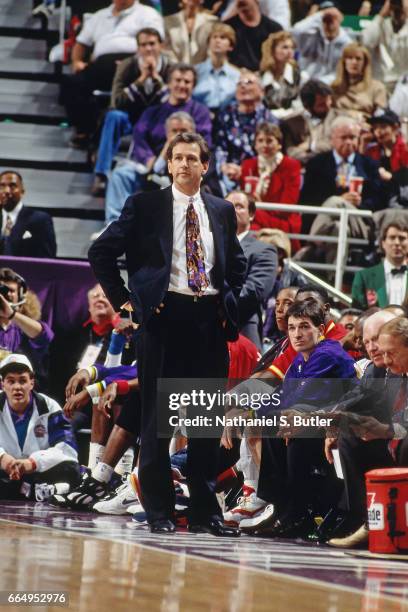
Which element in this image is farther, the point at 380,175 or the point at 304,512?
the point at 380,175

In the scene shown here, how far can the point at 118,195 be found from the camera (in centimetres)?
954

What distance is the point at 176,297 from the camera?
525cm

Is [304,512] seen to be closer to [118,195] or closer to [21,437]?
[21,437]

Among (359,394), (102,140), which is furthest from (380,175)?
(359,394)

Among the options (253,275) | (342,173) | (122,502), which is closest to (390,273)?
(253,275)

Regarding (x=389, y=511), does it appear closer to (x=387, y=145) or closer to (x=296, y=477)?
(x=296, y=477)

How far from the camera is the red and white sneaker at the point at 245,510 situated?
582 cm

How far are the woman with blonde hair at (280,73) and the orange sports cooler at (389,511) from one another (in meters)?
6.37

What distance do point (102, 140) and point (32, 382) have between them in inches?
131

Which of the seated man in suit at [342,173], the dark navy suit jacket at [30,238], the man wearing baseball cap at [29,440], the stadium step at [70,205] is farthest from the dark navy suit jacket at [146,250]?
the stadium step at [70,205]

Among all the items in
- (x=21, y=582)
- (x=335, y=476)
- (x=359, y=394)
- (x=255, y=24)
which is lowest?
(x=21, y=582)

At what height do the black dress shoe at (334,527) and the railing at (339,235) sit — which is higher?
the railing at (339,235)

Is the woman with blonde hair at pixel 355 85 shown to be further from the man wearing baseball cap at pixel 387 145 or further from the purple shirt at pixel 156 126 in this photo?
the purple shirt at pixel 156 126

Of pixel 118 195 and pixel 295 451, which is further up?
pixel 118 195
